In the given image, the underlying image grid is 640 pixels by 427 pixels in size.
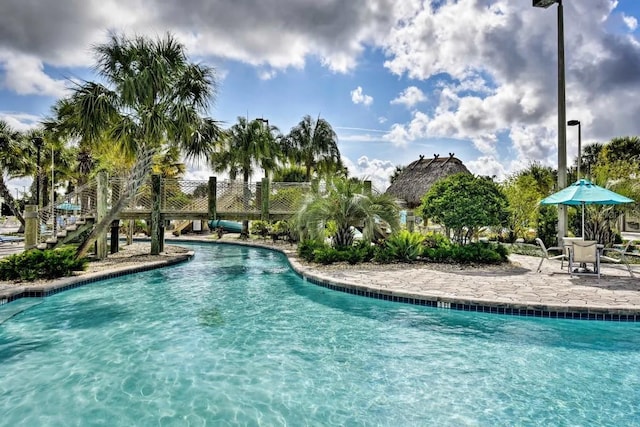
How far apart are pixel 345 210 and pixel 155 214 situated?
7248 mm

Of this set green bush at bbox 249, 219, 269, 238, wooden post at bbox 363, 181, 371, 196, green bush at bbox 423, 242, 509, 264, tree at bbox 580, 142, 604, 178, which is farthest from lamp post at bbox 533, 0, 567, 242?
tree at bbox 580, 142, 604, 178

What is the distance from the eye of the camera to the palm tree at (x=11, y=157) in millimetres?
22109

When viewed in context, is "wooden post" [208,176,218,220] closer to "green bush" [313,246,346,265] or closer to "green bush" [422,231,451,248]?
"green bush" [313,246,346,265]

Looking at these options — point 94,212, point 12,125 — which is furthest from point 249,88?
point 12,125

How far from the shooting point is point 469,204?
435 inches

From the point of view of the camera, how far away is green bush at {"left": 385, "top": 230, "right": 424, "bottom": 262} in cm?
1127

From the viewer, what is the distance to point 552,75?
48.6ft

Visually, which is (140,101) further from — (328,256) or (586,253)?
(586,253)

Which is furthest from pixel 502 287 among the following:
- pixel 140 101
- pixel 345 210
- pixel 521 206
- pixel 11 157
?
pixel 11 157

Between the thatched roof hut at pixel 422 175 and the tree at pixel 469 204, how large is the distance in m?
16.9

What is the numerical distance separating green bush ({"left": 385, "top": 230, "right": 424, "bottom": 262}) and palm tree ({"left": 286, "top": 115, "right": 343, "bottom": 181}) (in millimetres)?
15453

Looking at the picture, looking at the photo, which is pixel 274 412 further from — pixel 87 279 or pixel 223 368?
pixel 87 279

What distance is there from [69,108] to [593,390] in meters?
14.3

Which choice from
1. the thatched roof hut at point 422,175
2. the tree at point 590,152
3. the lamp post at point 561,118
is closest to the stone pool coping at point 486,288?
the lamp post at point 561,118
